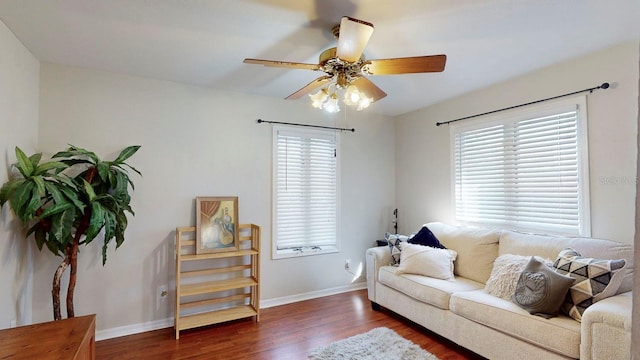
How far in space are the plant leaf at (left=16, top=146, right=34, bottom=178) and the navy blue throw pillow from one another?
3.32 meters

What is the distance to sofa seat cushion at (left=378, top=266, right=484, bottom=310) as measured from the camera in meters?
2.65

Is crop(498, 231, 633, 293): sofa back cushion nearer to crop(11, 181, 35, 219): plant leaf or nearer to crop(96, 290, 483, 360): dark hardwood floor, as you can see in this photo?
crop(96, 290, 483, 360): dark hardwood floor

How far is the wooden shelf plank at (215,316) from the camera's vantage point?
2893 millimetres

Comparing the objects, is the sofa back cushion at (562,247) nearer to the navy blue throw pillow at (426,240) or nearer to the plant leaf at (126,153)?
the navy blue throw pillow at (426,240)

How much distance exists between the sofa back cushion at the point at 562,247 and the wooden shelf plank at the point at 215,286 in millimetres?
2492

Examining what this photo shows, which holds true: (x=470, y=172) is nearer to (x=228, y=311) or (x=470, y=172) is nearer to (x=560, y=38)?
(x=560, y=38)

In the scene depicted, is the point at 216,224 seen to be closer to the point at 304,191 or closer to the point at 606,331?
the point at 304,191

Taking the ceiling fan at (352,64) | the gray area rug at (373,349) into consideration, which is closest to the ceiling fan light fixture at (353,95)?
the ceiling fan at (352,64)

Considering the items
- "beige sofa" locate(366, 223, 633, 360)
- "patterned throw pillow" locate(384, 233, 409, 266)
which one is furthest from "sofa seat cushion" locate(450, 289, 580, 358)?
"patterned throw pillow" locate(384, 233, 409, 266)

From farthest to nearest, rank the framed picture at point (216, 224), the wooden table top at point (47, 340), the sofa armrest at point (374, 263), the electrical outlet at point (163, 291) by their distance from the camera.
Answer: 1. the sofa armrest at point (374, 263)
2. the framed picture at point (216, 224)
3. the electrical outlet at point (163, 291)
4. the wooden table top at point (47, 340)

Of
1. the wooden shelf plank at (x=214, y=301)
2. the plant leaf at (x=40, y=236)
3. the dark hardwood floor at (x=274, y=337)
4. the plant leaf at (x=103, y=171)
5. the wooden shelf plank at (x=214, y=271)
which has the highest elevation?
the plant leaf at (x=103, y=171)

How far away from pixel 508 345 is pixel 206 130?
3288 millimetres

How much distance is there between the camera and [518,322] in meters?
2.10

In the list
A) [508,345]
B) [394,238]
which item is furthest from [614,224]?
[394,238]
